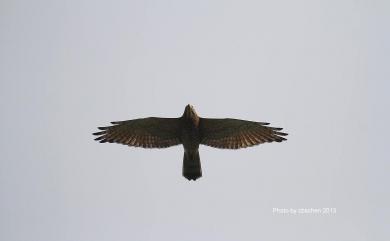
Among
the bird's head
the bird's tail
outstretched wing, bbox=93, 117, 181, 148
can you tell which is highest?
the bird's head

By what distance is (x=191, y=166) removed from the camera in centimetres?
1548

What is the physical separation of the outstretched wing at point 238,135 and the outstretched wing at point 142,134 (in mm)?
793

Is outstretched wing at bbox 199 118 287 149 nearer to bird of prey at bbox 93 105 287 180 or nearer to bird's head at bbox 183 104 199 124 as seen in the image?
bird of prey at bbox 93 105 287 180

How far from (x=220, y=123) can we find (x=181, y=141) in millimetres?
1105

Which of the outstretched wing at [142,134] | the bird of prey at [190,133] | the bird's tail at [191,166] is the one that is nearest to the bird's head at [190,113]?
the bird of prey at [190,133]

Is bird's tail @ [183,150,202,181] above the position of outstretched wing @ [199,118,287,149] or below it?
below

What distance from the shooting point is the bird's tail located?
1530cm

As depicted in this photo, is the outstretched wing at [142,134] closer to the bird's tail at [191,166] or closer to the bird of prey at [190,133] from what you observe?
the bird of prey at [190,133]

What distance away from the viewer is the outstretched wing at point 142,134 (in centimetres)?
1611

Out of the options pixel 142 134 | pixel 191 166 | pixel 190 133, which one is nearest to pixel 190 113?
pixel 190 133

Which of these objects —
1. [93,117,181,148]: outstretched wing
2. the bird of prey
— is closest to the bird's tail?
the bird of prey

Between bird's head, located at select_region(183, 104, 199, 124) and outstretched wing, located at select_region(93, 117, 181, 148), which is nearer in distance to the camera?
bird's head, located at select_region(183, 104, 199, 124)

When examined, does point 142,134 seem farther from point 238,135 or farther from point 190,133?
point 238,135

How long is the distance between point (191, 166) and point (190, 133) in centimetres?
90
